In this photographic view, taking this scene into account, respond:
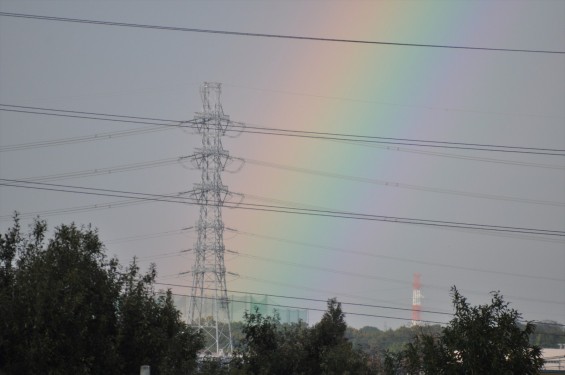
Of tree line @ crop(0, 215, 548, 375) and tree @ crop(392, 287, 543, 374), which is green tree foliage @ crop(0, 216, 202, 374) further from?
tree @ crop(392, 287, 543, 374)

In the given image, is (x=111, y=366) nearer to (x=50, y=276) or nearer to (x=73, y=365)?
(x=73, y=365)

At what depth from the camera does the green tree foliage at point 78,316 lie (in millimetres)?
36812

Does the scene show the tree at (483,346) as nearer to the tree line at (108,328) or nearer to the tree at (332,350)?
the tree line at (108,328)

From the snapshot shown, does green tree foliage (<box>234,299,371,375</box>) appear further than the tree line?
Yes

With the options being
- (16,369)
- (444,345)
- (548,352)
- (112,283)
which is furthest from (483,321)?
(548,352)

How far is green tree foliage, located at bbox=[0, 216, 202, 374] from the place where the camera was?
1449 inches

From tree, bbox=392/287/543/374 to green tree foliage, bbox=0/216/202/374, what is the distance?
41.6 feet

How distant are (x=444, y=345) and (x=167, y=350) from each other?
43.1 feet

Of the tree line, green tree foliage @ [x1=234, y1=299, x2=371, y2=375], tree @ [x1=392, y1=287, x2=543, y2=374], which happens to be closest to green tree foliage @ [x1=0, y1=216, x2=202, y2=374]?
the tree line

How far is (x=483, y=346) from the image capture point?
1328 inches

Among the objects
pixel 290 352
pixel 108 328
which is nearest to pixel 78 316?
pixel 108 328

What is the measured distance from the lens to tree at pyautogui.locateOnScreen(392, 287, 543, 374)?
109 ft

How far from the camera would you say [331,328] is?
55.2 m

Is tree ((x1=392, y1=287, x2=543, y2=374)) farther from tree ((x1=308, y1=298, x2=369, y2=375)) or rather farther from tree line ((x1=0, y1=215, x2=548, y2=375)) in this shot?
tree ((x1=308, y1=298, x2=369, y2=375))
